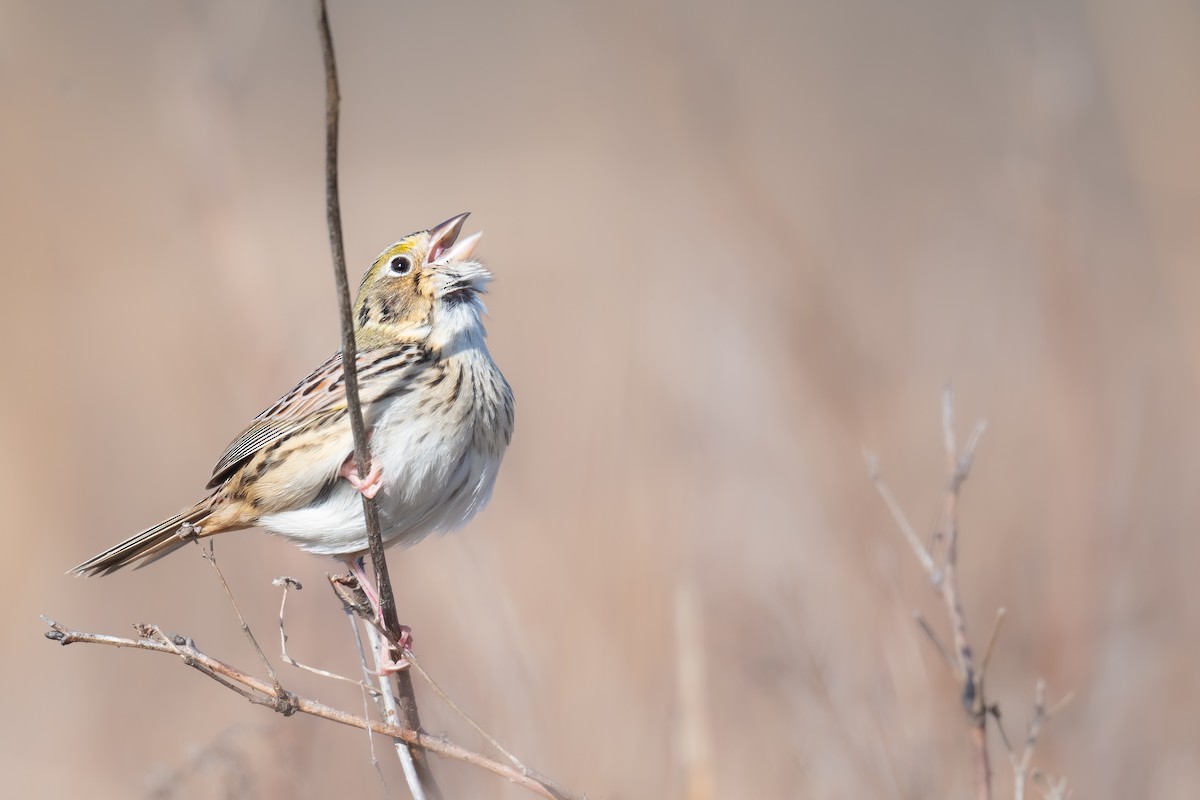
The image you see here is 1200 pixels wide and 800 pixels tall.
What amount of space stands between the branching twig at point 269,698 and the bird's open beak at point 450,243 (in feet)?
5.29

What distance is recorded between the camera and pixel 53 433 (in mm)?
6418

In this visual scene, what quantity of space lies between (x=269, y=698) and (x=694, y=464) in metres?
3.67

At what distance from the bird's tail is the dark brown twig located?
1.11 meters

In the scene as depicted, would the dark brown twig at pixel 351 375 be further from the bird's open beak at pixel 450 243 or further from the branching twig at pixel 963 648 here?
the bird's open beak at pixel 450 243

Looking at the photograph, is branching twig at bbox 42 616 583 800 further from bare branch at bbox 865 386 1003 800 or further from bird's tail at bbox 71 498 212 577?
bird's tail at bbox 71 498 212 577

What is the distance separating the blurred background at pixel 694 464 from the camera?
4285 millimetres

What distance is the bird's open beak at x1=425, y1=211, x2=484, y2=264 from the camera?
388cm

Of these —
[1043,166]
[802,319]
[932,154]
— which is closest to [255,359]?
[802,319]

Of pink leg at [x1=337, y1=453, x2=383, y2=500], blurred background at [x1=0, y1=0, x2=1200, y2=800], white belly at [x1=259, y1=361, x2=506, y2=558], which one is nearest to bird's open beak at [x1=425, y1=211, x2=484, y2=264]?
white belly at [x1=259, y1=361, x2=506, y2=558]

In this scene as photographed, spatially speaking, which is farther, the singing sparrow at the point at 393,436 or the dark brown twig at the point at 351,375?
the singing sparrow at the point at 393,436

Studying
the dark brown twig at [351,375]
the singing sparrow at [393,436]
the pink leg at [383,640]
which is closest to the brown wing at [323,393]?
the singing sparrow at [393,436]

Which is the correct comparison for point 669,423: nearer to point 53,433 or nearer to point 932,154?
point 53,433

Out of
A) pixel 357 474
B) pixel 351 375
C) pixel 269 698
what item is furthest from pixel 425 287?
pixel 269 698

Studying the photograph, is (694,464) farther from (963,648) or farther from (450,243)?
(963,648)
